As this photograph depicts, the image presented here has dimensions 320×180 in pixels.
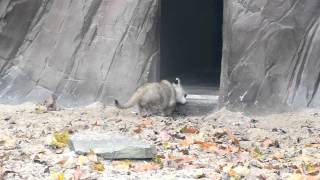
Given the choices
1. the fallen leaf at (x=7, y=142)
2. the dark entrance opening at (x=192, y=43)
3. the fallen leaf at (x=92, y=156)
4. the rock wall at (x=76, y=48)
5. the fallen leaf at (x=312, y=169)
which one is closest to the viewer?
the fallen leaf at (x=312, y=169)

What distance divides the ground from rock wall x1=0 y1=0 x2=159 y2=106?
0.53 metres

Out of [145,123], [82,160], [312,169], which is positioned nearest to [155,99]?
[145,123]

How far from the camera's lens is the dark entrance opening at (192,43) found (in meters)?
13.4

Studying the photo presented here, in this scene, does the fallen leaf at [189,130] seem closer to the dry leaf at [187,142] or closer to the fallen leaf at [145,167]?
the dry leaf at [187,142]

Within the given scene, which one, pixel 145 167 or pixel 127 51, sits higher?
pixel 127 51

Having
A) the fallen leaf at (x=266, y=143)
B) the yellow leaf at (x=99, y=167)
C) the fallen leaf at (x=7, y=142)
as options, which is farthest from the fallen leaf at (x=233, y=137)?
the fallen leaf at (x=7, y=142)

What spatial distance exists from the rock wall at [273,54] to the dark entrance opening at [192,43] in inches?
58.3

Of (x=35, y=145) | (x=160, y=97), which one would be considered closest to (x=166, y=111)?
(x=160, y=97)

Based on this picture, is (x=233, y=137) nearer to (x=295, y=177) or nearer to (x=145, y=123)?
(x=145, y=123)

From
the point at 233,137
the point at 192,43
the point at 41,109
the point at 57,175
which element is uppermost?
the point at 192,43

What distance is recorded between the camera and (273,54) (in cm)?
1103

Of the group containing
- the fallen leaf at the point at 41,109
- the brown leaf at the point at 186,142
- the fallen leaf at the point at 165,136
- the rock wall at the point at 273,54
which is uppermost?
the rock wall at the point at 273,54

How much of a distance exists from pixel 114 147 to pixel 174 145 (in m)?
1.19

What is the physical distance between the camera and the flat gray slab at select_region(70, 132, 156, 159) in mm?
7340
